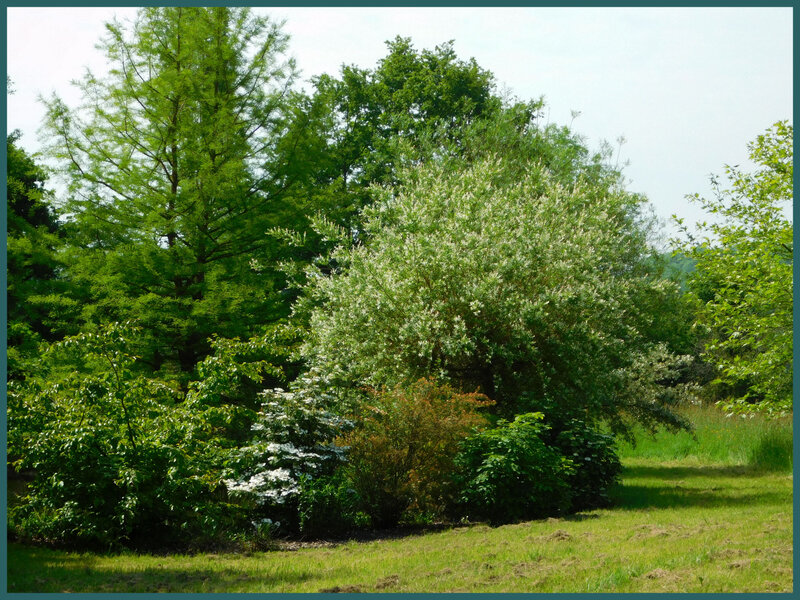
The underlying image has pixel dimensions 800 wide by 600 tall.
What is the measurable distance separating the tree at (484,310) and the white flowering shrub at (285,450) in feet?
8.00

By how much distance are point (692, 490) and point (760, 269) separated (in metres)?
4.61

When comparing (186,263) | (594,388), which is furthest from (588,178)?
(186,263)

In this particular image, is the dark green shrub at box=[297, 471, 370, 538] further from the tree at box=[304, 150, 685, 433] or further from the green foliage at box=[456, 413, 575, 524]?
the tree at box=[304, 150, 685, 433]

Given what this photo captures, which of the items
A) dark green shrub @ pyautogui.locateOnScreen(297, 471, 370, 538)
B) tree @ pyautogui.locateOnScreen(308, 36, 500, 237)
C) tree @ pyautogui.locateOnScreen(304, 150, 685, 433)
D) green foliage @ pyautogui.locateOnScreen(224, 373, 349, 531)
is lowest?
dark green shrub @ pyautogui.locateOnScreen(297, 471, 370, 538)

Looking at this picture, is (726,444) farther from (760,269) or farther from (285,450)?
(285,450)

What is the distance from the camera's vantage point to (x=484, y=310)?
1355 centimetres

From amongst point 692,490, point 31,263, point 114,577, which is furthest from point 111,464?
point 692,490

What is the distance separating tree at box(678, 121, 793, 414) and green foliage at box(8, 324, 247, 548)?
32.6ft

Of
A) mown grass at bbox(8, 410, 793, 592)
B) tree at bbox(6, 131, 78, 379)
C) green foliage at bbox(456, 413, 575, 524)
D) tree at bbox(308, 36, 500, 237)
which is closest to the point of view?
mown grass at bbox(8, 410, 793, 592)

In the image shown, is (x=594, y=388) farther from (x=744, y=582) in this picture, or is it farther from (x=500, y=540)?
(x=744, y=582)

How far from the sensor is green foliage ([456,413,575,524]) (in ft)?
35.9

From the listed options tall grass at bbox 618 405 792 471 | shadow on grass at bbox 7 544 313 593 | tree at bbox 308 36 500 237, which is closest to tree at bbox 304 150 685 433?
tall grass at bbox 618 405 792 471

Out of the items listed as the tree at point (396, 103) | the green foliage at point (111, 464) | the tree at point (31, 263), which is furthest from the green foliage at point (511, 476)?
the tree at point (396, 103)

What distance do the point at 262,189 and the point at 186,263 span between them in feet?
7.61
